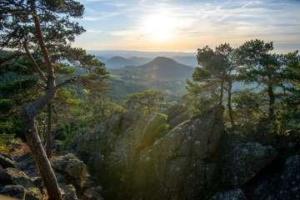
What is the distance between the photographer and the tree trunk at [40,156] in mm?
21094

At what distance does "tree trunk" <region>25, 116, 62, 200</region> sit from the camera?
21.1 metres

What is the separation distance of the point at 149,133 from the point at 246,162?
38.9 feet

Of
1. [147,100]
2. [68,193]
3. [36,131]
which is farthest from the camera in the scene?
[147,100]

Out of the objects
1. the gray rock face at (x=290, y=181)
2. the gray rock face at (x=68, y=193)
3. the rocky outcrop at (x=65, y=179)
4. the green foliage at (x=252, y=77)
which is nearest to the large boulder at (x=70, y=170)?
the rocky outcrop at (x=65, y=179)

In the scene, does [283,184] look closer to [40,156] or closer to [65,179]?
[40,156]

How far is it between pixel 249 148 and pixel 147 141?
37.0ft

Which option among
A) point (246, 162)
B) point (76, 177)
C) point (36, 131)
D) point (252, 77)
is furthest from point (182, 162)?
point (36, 131)

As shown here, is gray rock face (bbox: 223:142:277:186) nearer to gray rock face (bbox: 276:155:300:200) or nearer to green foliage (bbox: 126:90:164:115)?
gray rock face (bbox: 276:155:300:200)

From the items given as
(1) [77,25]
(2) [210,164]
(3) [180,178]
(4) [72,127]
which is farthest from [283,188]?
(4) [72,127]

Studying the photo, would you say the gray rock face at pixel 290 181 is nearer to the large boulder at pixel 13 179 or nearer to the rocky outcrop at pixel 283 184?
the rocky outcrop at pixel 283 184

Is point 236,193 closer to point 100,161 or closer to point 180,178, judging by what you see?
point 180,178

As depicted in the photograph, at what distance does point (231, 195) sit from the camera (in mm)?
29062

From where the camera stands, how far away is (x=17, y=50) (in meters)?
23.1

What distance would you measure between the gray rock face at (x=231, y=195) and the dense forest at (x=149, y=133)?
0.26 ft
